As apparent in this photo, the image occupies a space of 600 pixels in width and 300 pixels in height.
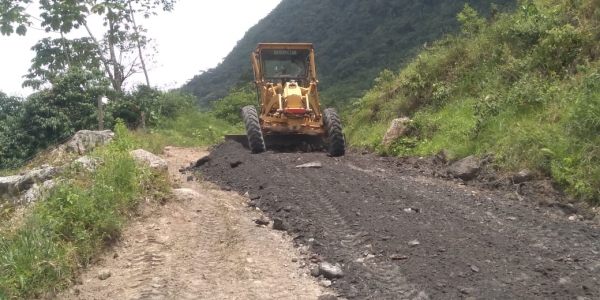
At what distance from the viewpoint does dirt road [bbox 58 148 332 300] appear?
12.3ft

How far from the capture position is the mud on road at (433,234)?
3381mm

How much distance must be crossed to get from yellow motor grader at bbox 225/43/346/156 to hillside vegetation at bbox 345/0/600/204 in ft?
4.04

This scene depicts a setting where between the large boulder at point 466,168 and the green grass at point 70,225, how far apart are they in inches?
151

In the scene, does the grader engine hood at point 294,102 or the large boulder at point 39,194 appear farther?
the grader engine hood at point 294,102

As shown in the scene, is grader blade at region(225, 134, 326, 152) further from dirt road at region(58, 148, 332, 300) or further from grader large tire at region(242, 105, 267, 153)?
dirt road at region(58, 148, 332, 300)

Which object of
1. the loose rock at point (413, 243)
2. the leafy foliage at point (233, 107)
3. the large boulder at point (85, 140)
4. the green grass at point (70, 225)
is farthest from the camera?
the leafy foliage at point (233, 107)

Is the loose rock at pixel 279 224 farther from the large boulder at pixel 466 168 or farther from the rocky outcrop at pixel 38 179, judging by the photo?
the large boulder at pixel 466 168

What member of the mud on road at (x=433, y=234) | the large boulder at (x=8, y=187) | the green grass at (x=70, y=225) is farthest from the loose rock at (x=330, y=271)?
the large boulder at (x=8, y=187)

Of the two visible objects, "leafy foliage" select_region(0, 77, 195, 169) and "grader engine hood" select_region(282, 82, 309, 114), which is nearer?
"grader engine hood" select_region(282, 82, 309, 114)

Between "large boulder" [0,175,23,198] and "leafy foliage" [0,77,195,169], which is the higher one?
"leafy foliage" [0,77,195,169]

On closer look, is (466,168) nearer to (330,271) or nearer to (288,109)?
(330,271)

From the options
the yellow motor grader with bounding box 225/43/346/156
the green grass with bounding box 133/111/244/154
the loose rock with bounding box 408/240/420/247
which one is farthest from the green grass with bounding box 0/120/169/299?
the green grass with bounding box 133/111/244/154

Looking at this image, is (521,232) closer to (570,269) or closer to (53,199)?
(570,269)

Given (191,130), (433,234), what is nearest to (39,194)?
(433,234)
